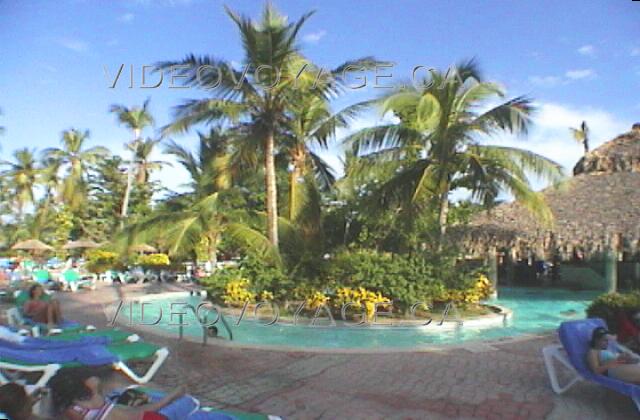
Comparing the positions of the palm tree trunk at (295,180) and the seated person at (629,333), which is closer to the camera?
the seated person at (629,333)

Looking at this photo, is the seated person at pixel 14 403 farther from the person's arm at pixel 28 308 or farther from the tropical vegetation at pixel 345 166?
the tropical vegetation at pixel 345 166

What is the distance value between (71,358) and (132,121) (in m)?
28.6

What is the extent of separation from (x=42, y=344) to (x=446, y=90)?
9668 mm

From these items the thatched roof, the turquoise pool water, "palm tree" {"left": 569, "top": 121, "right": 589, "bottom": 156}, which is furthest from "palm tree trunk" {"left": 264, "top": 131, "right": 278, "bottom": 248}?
"palm tree" {"left": 569, "top": 121, "right": 589, "bottom": 156}

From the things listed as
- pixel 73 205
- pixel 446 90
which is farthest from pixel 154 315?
pixel 73 205

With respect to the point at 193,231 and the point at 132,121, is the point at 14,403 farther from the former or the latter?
the point at 132,121

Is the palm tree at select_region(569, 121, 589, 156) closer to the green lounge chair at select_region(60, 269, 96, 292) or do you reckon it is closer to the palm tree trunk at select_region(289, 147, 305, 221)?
the palm tree trunk at select_region(289, 147, 305, 221)

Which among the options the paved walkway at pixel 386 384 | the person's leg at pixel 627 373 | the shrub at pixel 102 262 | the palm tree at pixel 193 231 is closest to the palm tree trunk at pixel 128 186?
the shrub at pixel 102 262

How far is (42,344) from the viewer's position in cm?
516

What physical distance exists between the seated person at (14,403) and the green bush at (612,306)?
732cm

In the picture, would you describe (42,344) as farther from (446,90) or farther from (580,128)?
(580,128)

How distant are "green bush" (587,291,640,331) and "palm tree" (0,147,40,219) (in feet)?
138

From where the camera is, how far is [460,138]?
450 inches

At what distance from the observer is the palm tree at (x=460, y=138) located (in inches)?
440
